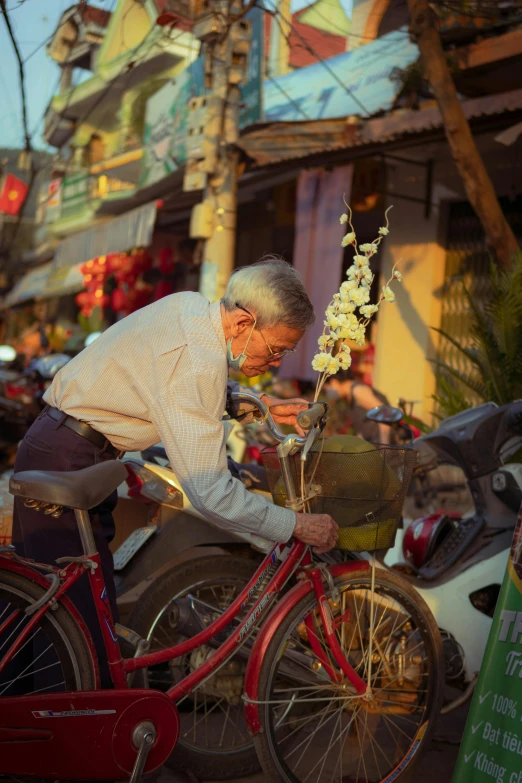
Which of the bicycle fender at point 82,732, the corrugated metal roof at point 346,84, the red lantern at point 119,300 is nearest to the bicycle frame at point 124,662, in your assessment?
the bicycle fender at point 82,732

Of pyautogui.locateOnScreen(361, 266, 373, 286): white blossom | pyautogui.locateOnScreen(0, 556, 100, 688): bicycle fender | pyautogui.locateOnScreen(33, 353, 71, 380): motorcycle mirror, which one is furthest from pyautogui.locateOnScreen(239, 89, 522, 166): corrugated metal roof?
pyautogui.locateOnScreen(0, 556, 100, 688): bicycle fender

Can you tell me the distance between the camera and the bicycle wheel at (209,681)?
3.26 meters

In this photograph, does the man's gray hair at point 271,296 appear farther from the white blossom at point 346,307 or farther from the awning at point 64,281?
the awning at point 64,281

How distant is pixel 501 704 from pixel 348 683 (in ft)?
2.01

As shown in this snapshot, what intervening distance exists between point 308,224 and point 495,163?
2069 millimetres

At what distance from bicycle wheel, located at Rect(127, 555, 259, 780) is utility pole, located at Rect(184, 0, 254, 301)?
540 centimetres

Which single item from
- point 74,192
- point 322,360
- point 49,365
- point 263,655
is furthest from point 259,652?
point 74,192

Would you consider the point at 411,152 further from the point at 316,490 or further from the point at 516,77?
the point at 316,490

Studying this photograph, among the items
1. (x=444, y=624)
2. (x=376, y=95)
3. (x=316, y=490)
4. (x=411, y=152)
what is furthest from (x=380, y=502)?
(x=376, y=95)

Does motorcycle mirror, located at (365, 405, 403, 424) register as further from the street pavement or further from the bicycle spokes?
the street pavement

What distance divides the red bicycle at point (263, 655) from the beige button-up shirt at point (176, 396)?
0.70ft

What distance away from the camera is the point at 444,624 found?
3.53 metres

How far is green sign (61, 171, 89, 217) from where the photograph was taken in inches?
760

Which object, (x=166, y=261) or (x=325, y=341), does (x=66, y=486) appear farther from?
(x=166, y=261)
